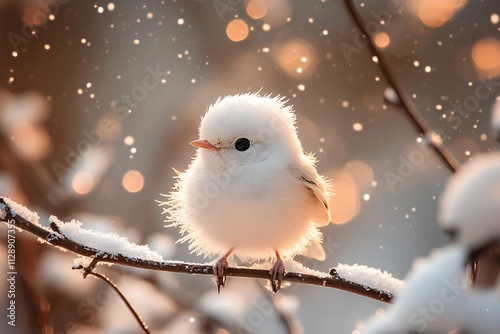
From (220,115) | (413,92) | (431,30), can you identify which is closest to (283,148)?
(220,115)

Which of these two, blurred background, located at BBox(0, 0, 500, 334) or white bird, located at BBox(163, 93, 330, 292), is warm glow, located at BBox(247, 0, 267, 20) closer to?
blurred background, located at BBox(0, 0, 500, 334)

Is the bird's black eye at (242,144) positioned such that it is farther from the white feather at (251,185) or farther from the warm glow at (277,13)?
the warm glow at (277,13)

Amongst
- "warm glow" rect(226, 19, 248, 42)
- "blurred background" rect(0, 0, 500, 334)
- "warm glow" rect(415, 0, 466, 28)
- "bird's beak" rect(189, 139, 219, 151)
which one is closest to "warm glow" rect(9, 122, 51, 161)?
"blurred background" rect(0, 0, 500, 334)

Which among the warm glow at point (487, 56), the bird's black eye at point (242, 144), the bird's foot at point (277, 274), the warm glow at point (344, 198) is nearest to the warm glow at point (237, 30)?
the warm glow at point (344, 198)

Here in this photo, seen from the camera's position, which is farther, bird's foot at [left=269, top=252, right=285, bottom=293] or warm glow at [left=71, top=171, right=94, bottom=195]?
warm glow at [left=71, top=171, right=94, bottom=195]

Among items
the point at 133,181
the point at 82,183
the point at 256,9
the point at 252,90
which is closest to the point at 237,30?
the point at 256,9

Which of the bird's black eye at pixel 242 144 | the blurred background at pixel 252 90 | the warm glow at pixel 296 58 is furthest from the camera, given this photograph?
the warm glow at pixel 296 58

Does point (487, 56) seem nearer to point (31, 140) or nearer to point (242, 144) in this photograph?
point (242, 144)
